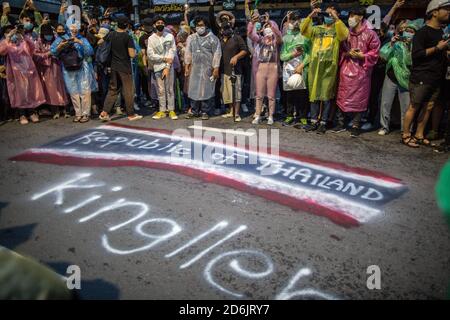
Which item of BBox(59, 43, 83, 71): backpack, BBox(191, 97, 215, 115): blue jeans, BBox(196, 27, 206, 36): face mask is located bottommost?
BBox(191, 97, 215, 115): blue jeans

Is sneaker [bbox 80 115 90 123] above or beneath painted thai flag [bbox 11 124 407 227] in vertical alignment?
above

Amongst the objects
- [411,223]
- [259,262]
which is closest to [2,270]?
[259,262]

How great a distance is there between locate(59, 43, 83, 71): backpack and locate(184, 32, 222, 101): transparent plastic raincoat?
2.08m

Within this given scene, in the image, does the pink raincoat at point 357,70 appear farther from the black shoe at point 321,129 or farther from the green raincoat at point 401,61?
the black shoe at point 321,129

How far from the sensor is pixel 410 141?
522cm

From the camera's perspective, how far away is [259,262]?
8.48 feet

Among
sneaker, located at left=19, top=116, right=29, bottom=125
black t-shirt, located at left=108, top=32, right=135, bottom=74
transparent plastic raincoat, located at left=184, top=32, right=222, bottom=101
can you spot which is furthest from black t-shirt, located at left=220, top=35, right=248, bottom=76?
sneaker, located at left=19, top=116, right=29, bottom=125

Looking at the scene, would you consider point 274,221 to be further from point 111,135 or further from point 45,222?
point 111,135

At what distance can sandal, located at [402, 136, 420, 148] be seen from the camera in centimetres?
517

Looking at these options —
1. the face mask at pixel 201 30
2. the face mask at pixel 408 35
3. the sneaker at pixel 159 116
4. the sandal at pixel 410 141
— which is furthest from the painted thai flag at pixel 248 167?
the face mask at pixel 408 35

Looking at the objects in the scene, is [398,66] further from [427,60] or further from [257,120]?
[257,120]

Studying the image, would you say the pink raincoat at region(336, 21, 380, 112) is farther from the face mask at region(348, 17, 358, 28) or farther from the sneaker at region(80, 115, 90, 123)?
the sneaker at region(80, 115, 90, 123)

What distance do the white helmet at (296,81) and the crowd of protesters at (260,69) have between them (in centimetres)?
2

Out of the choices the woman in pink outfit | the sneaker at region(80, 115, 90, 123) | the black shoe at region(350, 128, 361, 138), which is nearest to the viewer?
the black shoe at region(350, 128, 361, 138)
